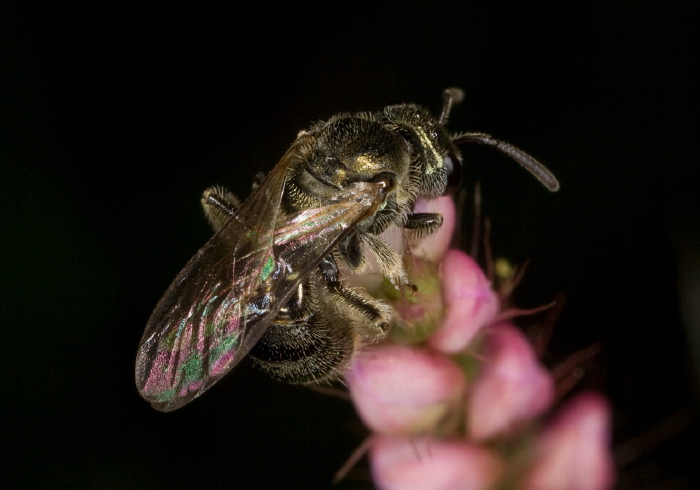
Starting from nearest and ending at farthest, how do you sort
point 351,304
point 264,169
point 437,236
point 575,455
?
1. point 575,455
2. point 351,304
3. point 437,236
4. point 264,169

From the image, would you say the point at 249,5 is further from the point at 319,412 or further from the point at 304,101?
the point at 319,412

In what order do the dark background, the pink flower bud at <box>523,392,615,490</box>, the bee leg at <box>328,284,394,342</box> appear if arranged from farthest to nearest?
the dark background, the bee leg at <box>328,284,394,342</box>, the pink flower bud at <box>523,392,615,490</box>

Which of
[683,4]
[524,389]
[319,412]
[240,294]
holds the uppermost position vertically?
[683,4]

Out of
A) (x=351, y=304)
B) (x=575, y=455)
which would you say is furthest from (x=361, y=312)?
(x=575, y=455)

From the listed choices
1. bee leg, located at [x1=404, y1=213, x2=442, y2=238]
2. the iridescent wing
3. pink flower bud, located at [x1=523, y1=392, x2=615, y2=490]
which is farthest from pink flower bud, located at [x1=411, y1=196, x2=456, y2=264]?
pink flower bud, located at [x1=523, y1=392, x2=615, y2=490]

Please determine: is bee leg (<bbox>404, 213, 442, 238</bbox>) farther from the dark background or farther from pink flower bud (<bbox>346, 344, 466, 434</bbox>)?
the dark background

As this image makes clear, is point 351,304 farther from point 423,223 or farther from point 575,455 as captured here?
point 575,455

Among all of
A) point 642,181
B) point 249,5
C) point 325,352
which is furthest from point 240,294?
point 249,5
